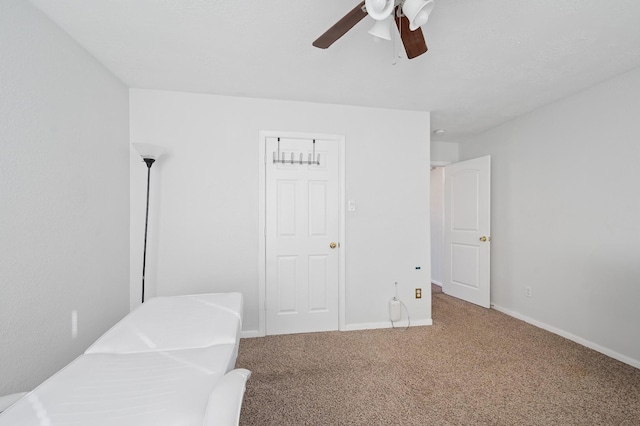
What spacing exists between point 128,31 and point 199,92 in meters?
Result: 0.84

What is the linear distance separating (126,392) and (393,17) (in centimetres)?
203

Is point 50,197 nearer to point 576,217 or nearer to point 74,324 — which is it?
point 74,324

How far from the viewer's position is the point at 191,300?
175 cm

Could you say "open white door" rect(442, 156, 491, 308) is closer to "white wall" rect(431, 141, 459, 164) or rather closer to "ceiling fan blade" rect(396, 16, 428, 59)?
"white wall" rect(431, 141, 459, 164)

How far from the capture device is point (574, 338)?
2559 mm

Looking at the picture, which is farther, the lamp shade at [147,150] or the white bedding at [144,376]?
the lamp shade at [147,150]

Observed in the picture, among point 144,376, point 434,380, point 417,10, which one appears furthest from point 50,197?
point 434,380

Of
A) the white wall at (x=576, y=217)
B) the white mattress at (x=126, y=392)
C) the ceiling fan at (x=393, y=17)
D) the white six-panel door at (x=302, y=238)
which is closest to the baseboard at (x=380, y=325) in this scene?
the white six-panel door at (x=302, y=238)

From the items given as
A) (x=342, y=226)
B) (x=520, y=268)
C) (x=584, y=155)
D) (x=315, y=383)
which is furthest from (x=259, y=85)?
(x=520, y=268)

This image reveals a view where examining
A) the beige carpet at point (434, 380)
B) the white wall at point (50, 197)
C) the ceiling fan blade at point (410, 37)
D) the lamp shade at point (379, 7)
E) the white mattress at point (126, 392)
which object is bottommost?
the beige carpet at point (434, 380)

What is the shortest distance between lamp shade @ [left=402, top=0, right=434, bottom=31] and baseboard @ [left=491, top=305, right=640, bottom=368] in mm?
3054

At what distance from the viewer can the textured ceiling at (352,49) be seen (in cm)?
153

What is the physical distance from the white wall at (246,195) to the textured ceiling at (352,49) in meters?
0.22

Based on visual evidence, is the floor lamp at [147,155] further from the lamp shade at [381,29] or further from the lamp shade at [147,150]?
the lamp shade at [381,29]
